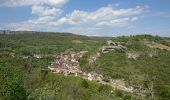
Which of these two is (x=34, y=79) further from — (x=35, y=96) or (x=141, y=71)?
(x=35, y=96)

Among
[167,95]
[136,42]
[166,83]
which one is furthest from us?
[136,42]

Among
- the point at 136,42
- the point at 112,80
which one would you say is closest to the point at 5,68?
the point at 112,80

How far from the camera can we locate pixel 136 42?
14938 centimetres

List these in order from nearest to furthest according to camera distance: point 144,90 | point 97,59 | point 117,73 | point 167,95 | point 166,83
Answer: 1. point 167,95
2. point 144,90
3. point 166,83
4. point 117,73
5. point 97,59

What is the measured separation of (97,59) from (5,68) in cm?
9688

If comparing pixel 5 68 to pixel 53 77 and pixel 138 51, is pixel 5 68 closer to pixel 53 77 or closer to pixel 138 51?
pixel 53 77

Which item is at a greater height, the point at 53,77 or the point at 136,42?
the point at 136,42

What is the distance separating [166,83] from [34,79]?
44.5 m

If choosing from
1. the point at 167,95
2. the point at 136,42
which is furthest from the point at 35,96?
the point at 136,42

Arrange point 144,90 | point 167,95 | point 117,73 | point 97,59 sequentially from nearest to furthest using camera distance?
point 167,95 < point 144,90 < point 117,73 < point 97,59

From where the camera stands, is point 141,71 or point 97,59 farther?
point 97,59

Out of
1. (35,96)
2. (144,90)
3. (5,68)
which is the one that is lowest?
(144,90)

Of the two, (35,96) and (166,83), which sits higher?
(35,96)

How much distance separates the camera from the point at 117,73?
11138cm
